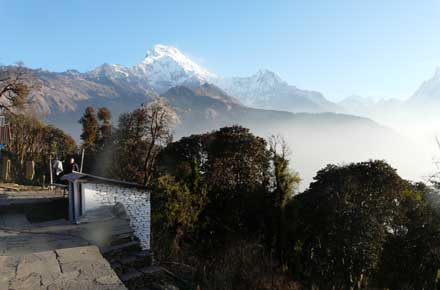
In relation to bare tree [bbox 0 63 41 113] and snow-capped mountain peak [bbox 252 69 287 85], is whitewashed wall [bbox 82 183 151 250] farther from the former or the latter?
snow-capped mountain peak [bbox 252 69 287 85]

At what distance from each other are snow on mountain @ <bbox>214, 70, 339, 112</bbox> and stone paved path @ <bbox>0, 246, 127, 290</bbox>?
431ft

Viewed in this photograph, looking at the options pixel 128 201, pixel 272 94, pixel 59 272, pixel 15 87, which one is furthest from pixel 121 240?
pixel 272 94

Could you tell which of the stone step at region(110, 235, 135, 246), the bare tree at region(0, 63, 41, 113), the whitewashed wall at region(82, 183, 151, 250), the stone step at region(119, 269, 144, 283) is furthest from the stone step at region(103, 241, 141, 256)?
the bare tree at region(0, 63, 41, 113)

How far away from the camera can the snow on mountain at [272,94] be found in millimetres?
136875

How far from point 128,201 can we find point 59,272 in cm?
428

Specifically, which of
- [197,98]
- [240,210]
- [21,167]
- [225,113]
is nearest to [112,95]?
[197,98]

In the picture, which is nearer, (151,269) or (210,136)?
(151,269)

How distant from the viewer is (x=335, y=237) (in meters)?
10.3

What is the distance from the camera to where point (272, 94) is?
152 meters

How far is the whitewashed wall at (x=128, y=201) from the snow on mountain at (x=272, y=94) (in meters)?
127

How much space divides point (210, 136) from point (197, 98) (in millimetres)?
90063

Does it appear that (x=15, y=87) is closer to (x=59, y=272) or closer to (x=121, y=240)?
(x=121, y=240)

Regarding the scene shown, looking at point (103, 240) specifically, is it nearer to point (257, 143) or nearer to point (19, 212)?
point (19, 212)

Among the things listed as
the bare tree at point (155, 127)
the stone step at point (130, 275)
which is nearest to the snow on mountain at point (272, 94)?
the bare tree at point (155, 127)
